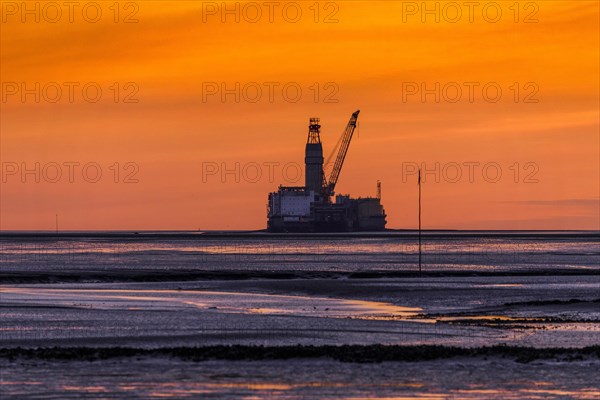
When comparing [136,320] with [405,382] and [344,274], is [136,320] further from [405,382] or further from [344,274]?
[344,274]

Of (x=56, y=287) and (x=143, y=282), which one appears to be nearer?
(x=56, y=287)

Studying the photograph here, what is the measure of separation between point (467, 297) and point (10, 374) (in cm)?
3988

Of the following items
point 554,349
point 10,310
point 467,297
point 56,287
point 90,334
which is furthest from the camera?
point 56,287

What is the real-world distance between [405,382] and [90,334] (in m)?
15.9

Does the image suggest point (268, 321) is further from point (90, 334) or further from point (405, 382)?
point (405, 382)

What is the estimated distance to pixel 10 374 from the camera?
31781mm

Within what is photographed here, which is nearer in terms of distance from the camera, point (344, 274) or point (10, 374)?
point (10, 374)

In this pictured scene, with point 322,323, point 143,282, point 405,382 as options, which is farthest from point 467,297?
point 405,382

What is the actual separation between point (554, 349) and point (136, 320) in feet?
62.2

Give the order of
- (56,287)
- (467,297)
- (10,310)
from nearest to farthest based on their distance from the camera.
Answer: (10,310) → (467,297) → (56,287)

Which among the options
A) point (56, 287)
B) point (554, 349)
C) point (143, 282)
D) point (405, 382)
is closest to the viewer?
point (405, 382)

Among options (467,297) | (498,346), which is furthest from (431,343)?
(467,297)

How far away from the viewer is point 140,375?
32.0 metres

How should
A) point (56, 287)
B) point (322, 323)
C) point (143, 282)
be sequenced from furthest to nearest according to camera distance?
point (143, 282) → point (56, 287) → point (322, 323)
